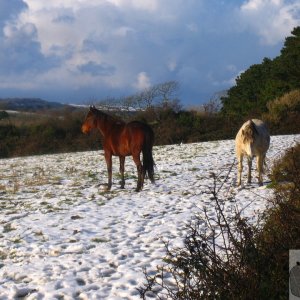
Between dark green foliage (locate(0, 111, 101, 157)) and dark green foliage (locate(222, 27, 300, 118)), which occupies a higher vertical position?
dark green foliage (locate(222, 27, 300, 118))

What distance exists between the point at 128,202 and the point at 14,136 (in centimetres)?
3188

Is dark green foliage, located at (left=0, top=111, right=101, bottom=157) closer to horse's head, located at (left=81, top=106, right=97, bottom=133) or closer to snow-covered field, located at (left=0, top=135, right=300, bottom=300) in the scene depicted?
snow-covered field, located at (left=0, top=135, right=300, bottom=300)

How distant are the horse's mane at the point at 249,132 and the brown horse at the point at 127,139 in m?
2.36

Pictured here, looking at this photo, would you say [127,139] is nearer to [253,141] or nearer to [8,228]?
[253,141]

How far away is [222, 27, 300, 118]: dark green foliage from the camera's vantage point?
34062 millimetres

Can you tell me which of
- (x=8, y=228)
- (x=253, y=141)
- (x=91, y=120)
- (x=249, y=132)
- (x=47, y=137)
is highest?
(x=91, y=120)

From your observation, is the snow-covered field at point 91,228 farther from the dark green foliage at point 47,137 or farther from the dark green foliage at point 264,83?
the dark green foliage at point 264,83

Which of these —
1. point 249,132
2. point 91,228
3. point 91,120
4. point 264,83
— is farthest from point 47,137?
point 91,228

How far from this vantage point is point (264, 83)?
39.7 meters

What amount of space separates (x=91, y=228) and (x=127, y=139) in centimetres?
375

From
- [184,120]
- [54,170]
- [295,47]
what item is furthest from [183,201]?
[295,47]

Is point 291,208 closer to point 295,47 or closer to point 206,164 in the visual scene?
point 206,164

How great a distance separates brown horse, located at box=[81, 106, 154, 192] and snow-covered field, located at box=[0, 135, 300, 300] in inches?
27.6

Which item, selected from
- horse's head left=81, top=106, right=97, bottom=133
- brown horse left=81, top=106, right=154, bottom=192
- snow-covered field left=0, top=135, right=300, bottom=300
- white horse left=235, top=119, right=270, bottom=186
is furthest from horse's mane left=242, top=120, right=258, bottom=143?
horse's head left=81, top=106, right=97, bottom=133
